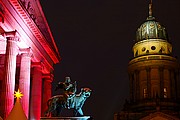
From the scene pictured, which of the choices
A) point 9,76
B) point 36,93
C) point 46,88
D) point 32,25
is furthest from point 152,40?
point 9,76

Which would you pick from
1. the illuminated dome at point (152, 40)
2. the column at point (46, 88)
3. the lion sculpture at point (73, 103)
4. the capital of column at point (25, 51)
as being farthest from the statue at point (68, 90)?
the illuminated dome at point (152, 40)

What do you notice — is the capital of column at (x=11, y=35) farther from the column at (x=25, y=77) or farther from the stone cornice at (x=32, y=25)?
the column at (x=25, y=77)

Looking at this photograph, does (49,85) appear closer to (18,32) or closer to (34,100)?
(34,100)

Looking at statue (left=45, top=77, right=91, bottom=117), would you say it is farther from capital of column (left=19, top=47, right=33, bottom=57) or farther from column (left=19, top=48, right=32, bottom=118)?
capital of column (left=19, top=47, right=33, bottom=57)

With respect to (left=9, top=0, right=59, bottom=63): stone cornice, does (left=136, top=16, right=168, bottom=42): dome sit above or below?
above

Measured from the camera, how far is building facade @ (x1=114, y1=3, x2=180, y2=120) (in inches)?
3893

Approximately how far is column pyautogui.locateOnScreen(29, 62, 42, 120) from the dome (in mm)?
60392

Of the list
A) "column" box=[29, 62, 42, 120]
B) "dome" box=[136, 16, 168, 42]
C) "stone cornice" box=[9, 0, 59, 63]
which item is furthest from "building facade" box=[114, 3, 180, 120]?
"column" box=[29, 62, 42, 120]

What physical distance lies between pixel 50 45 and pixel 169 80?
5559 cm

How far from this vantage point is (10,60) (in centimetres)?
3850

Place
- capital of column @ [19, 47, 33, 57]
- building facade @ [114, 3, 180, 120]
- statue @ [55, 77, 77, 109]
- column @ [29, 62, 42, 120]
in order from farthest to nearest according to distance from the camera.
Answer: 1. building facade @ [114, 3, 180, 120]
2. column @ [29, 62, 42, 120]
3. capital of column @ [19, 47, 33, 57]
4. statue @ [55, 77, 77, 109]

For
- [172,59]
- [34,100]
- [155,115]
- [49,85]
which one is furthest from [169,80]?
[34,100]

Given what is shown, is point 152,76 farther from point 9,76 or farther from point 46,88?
point 9,76

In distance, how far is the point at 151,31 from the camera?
352 ft
